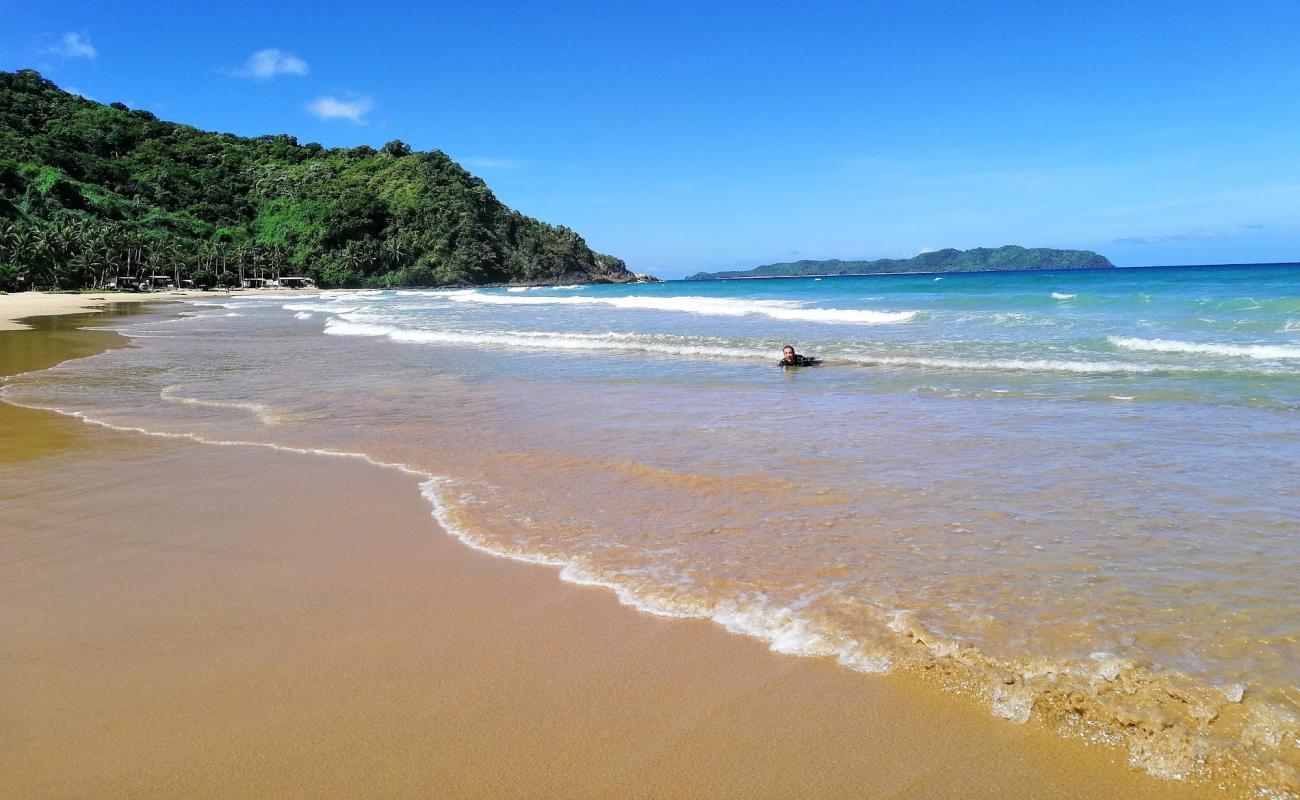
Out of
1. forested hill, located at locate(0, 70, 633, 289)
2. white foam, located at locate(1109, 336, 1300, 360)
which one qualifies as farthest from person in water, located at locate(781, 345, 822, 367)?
forested hill, located at locate(0, 70, 633, 289)

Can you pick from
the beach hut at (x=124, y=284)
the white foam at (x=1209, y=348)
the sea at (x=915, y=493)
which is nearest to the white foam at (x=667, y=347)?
the sea at (x=915, y=493)

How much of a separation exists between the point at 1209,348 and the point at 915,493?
13101 mm

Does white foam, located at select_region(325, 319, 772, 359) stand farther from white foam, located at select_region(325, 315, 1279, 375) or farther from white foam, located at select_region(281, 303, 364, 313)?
white foam, located at select_region(281, 303, 364, 313)

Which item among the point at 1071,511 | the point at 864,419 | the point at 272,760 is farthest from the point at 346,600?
the point at 864,419

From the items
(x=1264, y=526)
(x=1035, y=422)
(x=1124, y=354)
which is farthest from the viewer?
(x=1124, y=354)

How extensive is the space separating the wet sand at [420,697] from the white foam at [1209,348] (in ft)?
49.2

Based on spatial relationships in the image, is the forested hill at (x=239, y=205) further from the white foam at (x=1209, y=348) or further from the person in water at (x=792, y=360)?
the white foam at (x=1209, y=348)

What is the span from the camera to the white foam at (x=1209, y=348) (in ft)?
46.5

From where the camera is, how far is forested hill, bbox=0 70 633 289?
9131 centimetres

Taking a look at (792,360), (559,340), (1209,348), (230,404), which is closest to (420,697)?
(230,404)

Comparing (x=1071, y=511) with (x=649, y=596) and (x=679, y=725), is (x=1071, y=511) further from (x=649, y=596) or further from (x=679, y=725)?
(x=679, y=725)

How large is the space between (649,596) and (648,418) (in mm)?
5428

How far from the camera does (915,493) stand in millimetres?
5961

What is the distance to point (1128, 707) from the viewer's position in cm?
297
